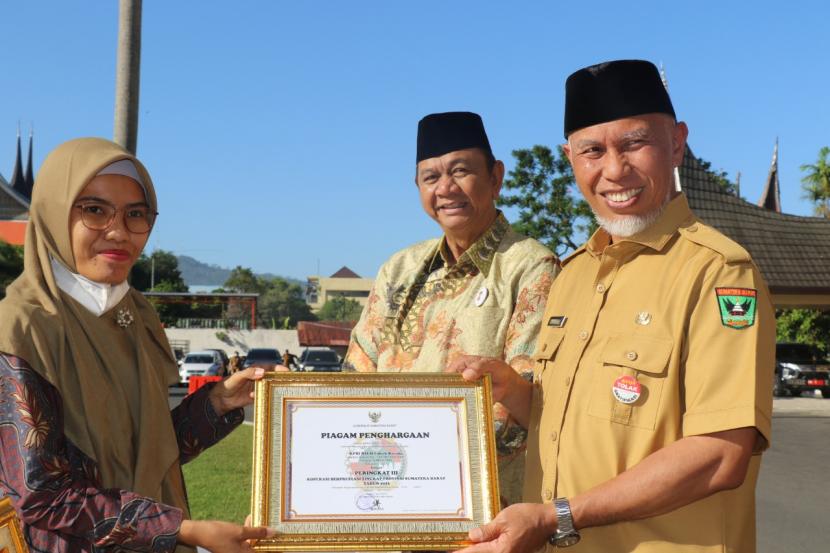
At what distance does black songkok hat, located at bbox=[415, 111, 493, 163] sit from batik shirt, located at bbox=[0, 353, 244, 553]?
1745mm

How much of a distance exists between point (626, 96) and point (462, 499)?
1360mm

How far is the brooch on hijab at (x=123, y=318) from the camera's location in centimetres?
287

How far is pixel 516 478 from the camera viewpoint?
329 cm

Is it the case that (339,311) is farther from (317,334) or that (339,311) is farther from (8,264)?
(8,264)

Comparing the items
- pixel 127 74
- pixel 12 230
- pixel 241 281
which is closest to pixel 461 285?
pixel 127 74

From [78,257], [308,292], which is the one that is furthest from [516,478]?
[308,292]

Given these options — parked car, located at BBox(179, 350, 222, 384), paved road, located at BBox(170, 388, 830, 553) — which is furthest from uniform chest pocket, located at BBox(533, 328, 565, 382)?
parked car, located at BBox(179, 350, 222, 384)

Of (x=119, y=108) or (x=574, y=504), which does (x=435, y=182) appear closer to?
(x=574, y=504)

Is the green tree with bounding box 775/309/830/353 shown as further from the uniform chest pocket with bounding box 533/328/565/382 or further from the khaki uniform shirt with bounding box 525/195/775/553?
the khaki uniform shirt with bounding box 525/195/775/553

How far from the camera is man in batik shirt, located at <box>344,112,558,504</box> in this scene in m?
3.27

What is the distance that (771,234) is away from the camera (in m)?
24.8

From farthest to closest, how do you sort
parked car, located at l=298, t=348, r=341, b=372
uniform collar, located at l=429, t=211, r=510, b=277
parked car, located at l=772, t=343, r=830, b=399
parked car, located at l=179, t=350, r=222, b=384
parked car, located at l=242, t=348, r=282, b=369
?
parked car, located at l=242, t=348, r=282, b=369 → parked car, located at l=179, t=350, r=222, b=384 → parked car, located at l=298, t=348, r=341, b=372 → parked car, located at l=772, t=343, r=830, b=399 → uniform collar, located at l=429, t=211, r=510, b=277

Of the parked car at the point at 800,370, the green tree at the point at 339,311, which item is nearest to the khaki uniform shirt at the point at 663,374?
the parked car at the point at 800,370

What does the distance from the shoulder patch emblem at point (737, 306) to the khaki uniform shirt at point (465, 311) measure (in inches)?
34.3
